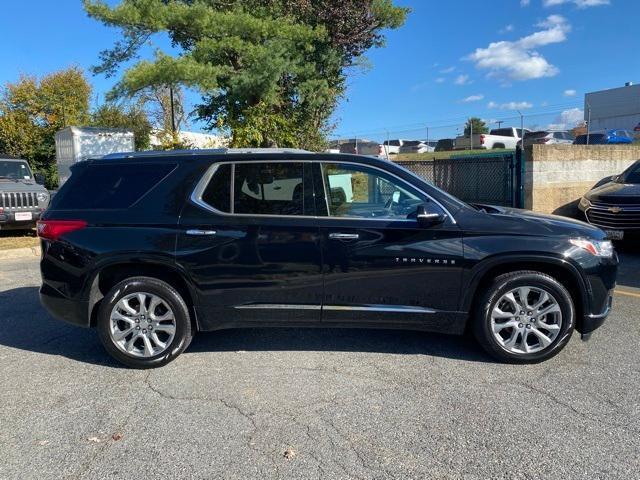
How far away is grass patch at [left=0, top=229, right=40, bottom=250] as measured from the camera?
10.6 meters

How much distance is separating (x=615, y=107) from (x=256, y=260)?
62.1 metres

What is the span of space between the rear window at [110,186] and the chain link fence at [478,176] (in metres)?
7.82

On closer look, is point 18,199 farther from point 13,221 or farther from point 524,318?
point 524,318

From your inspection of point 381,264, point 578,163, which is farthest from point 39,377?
point 578,163

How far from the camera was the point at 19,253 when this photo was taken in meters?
9.95

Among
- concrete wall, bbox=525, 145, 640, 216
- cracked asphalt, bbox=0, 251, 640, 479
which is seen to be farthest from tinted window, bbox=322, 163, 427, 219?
concrete wall, bbox=525, 145, 640, 216

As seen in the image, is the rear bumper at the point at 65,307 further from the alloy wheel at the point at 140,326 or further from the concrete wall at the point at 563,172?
the concrete wall at the point at 563,172

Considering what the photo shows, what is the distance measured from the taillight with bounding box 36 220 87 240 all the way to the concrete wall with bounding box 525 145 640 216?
360 inches

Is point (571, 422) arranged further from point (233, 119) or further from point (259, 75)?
point (233, 119)

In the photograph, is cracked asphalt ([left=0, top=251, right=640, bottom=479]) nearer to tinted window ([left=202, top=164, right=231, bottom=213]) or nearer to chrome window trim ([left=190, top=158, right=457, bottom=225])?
chrome window trim ([left=190, top=158, right=457, bottom=225])

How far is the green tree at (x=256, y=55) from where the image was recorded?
44.5 feet

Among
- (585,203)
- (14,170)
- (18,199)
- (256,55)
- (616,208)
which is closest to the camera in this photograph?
(616,208)

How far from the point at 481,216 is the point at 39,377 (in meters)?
3.82

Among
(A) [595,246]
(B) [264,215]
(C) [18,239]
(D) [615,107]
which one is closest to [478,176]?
(A) [595,246]
